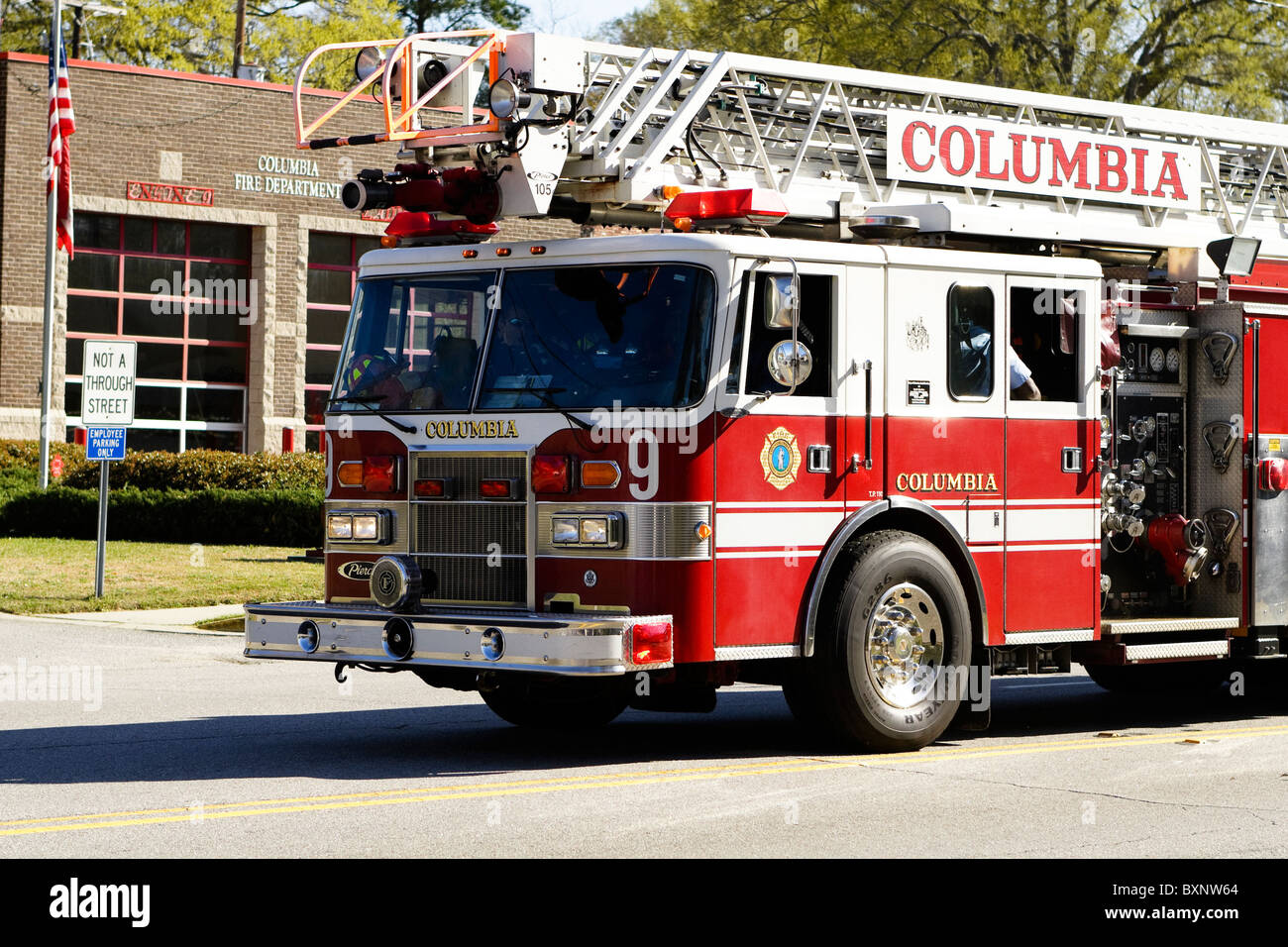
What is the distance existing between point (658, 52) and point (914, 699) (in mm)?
3866

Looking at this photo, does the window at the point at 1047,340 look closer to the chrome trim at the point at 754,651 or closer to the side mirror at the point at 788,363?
the side mirror at the point at 788,363

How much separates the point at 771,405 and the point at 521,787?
2.32 metres

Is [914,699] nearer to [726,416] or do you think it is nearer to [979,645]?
[979,645]

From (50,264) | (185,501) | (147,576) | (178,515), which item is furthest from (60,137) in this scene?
(147,576)

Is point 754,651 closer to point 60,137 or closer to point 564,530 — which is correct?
point 564,530

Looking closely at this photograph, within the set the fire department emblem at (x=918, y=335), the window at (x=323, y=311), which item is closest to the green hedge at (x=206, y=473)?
the window at (x=323, y=311)

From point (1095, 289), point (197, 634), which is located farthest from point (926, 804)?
point (197, 634)

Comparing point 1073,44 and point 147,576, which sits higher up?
point 1073,44

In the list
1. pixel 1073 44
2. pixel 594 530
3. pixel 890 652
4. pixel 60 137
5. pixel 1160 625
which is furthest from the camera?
pixel 1073 44

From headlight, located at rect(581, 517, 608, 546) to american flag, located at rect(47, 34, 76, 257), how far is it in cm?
2215

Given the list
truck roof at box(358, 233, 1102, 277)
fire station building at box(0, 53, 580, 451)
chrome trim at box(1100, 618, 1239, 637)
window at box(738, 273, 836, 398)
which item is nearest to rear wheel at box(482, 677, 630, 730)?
window at box(738, 273, 836, 398)

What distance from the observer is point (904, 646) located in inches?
391

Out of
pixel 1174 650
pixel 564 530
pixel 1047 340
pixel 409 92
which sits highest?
pixel 409 92

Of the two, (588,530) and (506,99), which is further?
(506,99)
